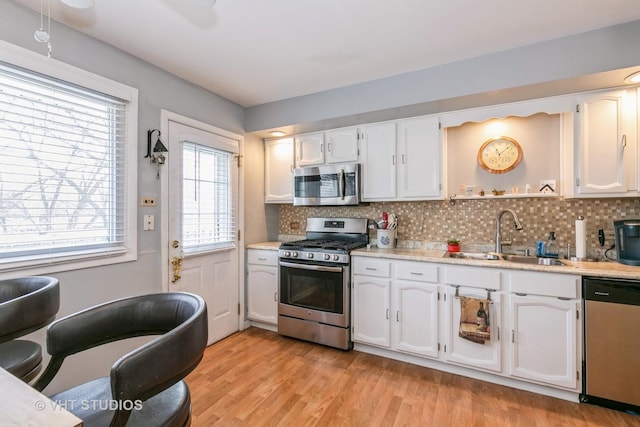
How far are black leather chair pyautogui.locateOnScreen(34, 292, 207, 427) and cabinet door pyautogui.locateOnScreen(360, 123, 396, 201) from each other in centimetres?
207

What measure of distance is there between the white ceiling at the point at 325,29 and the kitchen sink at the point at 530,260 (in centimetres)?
160

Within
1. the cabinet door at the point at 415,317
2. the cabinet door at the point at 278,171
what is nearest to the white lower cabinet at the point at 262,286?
the cabinet door at the point at 278,171

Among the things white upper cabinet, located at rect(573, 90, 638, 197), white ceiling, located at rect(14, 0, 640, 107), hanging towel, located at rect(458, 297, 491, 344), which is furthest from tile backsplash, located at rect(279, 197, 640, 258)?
white ceiling, located at rect(14, 0, 640, 107)

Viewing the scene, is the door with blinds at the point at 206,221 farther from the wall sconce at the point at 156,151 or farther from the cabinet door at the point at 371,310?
the cabinet door at the point at 371,310

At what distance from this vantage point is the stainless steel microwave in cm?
293

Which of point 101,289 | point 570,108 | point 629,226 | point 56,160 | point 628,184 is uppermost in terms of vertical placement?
point 570,108

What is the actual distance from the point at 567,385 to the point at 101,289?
10.6 feet

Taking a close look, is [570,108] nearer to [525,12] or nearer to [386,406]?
[525,12]

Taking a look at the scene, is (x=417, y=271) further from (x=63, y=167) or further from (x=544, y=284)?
(x=63, y=167)

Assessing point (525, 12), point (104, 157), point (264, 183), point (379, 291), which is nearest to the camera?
point (525, 12)

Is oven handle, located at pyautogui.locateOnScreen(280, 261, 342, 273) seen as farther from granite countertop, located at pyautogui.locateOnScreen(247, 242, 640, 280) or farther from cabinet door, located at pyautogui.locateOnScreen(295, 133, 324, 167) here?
cabinet door, located at pyautogui.locateOnScreen(295, 133, 324, 167)

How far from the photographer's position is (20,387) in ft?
2.44

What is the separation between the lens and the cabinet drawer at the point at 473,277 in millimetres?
2150

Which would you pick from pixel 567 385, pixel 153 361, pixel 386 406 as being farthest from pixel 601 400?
pixel 153 361
